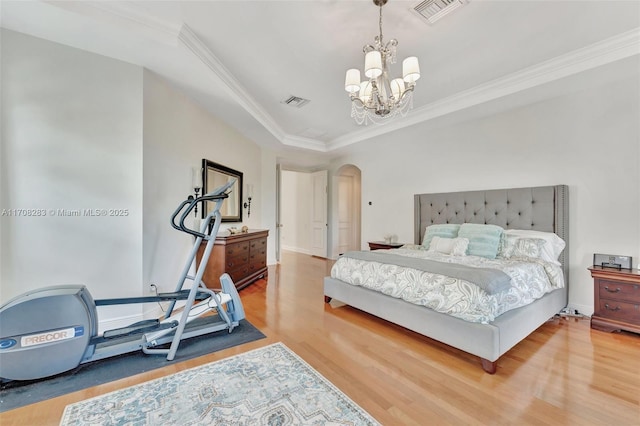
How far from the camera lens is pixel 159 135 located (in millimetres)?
3057

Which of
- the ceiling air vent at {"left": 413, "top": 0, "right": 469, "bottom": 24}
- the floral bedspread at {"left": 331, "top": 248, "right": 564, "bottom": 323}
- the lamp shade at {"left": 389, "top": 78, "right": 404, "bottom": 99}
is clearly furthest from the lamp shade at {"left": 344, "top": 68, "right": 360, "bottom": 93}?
the floral bedspread at {"left": 331, "top": 248, "right": 564, "bottom": 323}

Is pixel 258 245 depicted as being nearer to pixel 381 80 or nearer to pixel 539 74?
pixel 381 80

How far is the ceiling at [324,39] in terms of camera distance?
212cm

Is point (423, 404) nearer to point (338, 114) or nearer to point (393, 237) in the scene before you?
point (393, 237)

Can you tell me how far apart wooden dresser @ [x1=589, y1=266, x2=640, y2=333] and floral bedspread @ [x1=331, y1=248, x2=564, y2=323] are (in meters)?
0.32

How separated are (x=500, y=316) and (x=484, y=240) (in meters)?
1.33

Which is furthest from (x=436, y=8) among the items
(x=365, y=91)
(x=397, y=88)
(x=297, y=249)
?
(x=297, y=249)

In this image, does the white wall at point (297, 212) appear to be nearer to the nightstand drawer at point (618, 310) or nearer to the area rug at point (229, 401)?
the area rug at point (229, 401)

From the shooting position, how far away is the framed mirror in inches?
157

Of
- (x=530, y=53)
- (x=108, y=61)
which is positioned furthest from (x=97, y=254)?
(x=530, y=53)

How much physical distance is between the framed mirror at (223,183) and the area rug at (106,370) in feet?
6.49

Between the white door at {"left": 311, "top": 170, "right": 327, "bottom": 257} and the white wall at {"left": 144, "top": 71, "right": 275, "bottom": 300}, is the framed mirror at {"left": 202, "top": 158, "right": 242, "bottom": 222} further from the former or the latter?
the white door at {"left": 311, "top": 170, "right": 327, "bottom": 257}

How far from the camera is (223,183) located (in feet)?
14.9

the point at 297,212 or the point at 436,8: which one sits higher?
the point at 436,8
